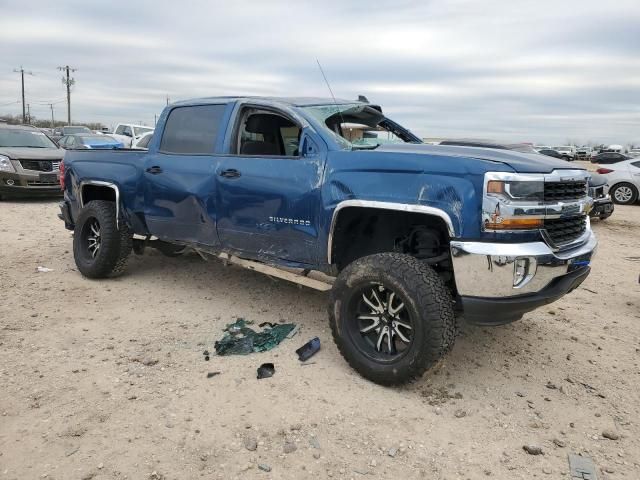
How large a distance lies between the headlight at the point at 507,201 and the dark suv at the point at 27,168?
11.5 metres

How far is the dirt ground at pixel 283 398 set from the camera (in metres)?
2.71

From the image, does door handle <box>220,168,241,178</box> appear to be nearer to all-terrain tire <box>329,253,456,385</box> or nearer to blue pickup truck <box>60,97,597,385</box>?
blue pickup truck <box>60,97,597,385</box>

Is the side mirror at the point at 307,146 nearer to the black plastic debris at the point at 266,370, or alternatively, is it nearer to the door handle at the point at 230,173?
the door handle at the point at 230,173

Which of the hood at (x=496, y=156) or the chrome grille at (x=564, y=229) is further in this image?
the chrome grille at (x=564, y=229)

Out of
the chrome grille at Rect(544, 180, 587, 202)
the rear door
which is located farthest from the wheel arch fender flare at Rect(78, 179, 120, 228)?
the chrome grille at Rect(544, 180, 587, 202)

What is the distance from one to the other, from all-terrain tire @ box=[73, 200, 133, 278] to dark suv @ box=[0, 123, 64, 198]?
7.04 metres

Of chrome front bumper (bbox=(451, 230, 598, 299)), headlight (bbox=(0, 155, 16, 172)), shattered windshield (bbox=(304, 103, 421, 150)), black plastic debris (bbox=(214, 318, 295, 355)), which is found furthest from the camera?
headlight (bbox=(0, 155, 16, 172))

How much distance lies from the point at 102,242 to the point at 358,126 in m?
2.94

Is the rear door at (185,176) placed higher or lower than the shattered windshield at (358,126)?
lower

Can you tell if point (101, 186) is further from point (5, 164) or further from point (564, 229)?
point (5, 164)

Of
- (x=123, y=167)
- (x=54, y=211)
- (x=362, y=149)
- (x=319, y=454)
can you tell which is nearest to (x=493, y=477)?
(x=319, y=454)

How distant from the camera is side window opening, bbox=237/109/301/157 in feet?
14.8

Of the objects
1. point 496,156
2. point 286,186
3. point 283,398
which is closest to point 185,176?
point 286,186

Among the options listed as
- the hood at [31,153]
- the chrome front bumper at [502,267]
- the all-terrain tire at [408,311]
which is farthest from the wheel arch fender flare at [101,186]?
the hood at [31,153]
